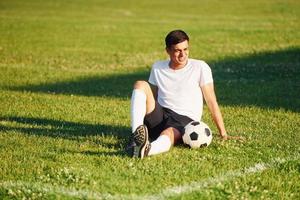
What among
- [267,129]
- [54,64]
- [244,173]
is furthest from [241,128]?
[54,64]

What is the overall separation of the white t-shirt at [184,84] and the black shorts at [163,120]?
0.36 ft

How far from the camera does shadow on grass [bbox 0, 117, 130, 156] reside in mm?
11539

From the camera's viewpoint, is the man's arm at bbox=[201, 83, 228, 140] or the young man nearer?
the young man

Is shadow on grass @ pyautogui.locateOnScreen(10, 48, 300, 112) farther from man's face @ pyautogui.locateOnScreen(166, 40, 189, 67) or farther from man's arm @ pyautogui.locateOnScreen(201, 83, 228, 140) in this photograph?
man's face @ pyautogui.locateOnScreen(166, 40, 189, 67)

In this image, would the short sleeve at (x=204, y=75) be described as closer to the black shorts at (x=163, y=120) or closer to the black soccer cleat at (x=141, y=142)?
the black shorts at (x=163, y=120)

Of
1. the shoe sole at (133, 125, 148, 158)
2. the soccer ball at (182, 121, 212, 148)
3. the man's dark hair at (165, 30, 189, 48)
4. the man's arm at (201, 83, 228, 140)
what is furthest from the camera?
the man's arm at (201, 83, 228, 140)

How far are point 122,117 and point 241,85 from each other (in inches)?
249

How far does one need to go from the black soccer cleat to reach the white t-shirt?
1.61 m

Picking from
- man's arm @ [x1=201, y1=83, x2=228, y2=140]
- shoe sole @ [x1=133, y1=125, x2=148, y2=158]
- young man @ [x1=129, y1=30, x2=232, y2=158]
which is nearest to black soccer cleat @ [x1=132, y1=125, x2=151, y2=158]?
shoe sole @ [x1=133, y1=125, x2=148, y2=158]

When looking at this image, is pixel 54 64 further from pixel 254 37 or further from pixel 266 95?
pixel 254 37

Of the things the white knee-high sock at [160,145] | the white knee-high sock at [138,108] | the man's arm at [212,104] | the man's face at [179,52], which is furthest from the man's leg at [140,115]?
the man's arm at [212,104]

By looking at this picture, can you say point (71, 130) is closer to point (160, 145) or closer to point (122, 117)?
point (122, 117)

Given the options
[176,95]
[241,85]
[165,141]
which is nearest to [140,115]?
[165,141]

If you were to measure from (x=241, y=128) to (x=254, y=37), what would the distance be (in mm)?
23681
